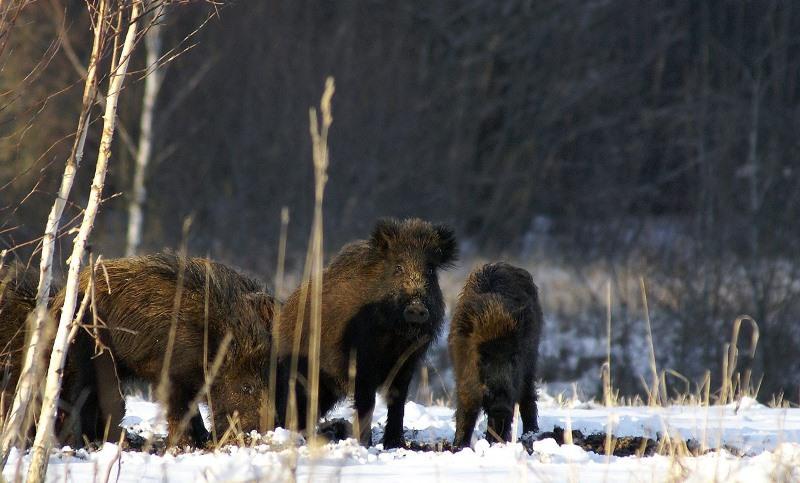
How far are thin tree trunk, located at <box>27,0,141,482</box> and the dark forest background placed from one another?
1279 cm

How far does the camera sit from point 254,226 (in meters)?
24.6

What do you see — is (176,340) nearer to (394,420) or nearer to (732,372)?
(394,420)

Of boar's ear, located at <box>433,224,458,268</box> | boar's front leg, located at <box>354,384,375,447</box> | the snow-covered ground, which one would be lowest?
the snow-covered ground

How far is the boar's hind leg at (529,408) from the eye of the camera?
7469 mm

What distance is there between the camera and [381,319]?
7141 mm

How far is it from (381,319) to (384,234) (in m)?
0.56

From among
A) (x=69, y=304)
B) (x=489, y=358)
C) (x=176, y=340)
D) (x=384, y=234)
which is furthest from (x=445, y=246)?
(x=69, y=304)

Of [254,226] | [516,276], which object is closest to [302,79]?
[254,226]

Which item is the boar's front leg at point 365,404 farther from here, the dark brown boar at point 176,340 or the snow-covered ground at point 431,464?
the snow-covered ground at point 431,464

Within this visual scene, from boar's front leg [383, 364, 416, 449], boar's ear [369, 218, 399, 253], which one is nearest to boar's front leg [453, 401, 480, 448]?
boar's front leg [383, 364, 416, 449]

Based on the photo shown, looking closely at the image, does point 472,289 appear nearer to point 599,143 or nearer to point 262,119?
point 262,119

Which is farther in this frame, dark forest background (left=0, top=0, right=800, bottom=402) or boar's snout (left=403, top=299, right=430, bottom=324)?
dark forest background (left=0, top=0, right=800, bottom=402)

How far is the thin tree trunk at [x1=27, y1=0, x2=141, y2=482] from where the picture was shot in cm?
450

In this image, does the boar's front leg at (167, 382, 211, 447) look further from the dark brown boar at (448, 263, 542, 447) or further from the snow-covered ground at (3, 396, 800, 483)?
the dark brown boar at (448, 263, 542, 447)
